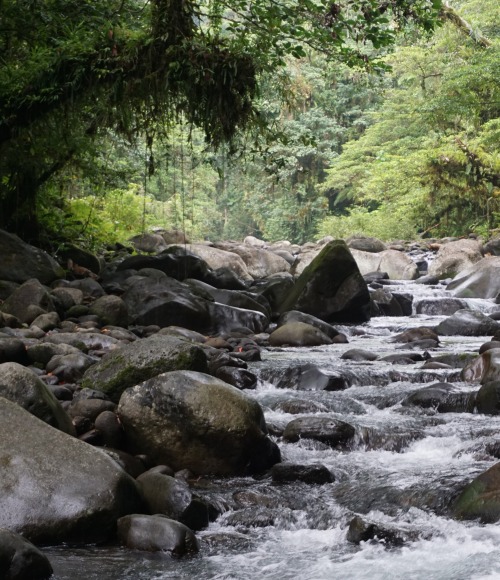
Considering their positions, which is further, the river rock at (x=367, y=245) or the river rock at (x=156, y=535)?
the river rock at (x=367, y=245)

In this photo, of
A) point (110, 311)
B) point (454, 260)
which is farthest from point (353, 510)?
point (454, 260)

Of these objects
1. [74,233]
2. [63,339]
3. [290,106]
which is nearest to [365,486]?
[63,339]

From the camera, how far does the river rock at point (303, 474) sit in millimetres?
5012

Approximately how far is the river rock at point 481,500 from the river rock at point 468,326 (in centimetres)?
674

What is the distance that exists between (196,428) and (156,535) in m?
1.26

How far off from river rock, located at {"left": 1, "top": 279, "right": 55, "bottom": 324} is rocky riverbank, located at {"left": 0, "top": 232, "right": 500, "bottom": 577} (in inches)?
0.8

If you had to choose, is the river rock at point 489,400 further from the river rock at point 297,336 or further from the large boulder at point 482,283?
the large boulder at point 482,283

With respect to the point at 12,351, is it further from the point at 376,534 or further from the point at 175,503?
the point at 376,534

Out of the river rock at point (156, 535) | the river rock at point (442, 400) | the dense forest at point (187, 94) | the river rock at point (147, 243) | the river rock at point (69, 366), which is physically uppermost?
the dense forest at point (187, 94)

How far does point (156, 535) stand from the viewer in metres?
3.94

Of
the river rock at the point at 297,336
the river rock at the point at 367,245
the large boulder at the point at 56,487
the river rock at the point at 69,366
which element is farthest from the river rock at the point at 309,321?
the river rock at the point at 367,245

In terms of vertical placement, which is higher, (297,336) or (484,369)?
(484,369)

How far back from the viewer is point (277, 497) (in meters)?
4.73

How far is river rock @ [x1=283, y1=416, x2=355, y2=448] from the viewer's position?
5707 mm
